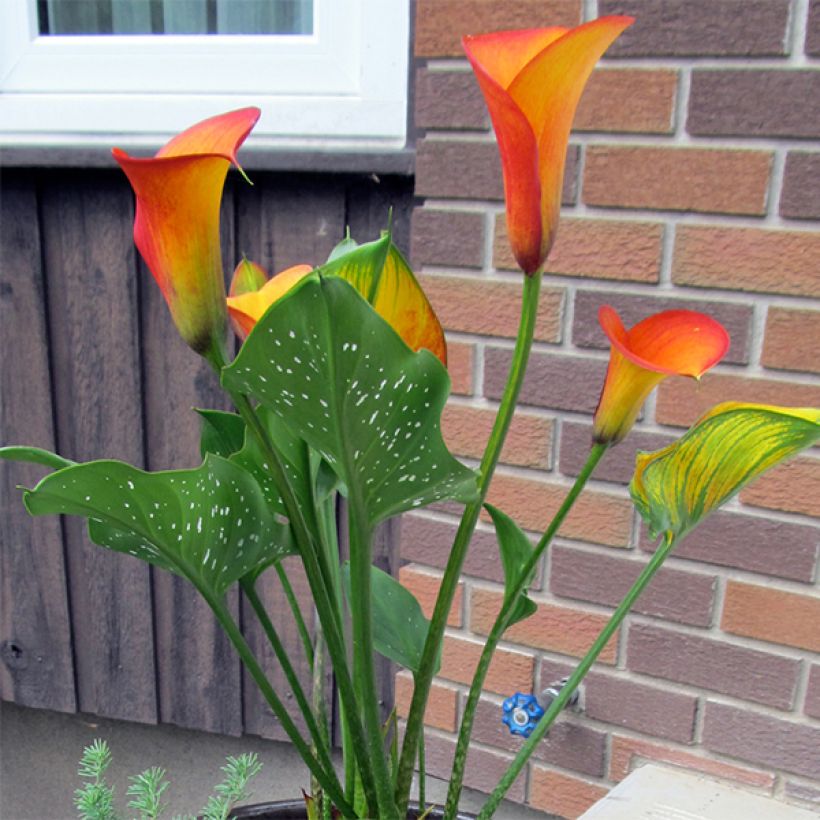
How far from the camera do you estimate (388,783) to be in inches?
27.1

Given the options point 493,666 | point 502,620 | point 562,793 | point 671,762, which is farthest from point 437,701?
point 502,620

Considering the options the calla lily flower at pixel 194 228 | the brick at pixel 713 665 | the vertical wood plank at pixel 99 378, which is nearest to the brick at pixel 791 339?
the brick at pixel 713 665

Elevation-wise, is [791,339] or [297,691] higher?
[791,339]

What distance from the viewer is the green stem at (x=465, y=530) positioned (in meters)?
0.61

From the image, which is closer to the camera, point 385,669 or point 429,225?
point 429,225

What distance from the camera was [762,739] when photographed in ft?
3.80

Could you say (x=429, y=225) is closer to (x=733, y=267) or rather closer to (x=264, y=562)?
(x=733, y=267)

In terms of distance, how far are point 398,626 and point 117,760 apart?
133cm

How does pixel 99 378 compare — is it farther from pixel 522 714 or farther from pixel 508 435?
pixel 522 714

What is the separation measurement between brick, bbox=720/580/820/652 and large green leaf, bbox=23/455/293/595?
2.28ft

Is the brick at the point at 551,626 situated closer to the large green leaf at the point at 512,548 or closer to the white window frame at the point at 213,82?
the large green leaf at the point at 512,548

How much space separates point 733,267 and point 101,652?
1.37m

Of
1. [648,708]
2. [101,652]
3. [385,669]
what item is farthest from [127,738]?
[648,708]

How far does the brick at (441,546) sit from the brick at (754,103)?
0.60 m
